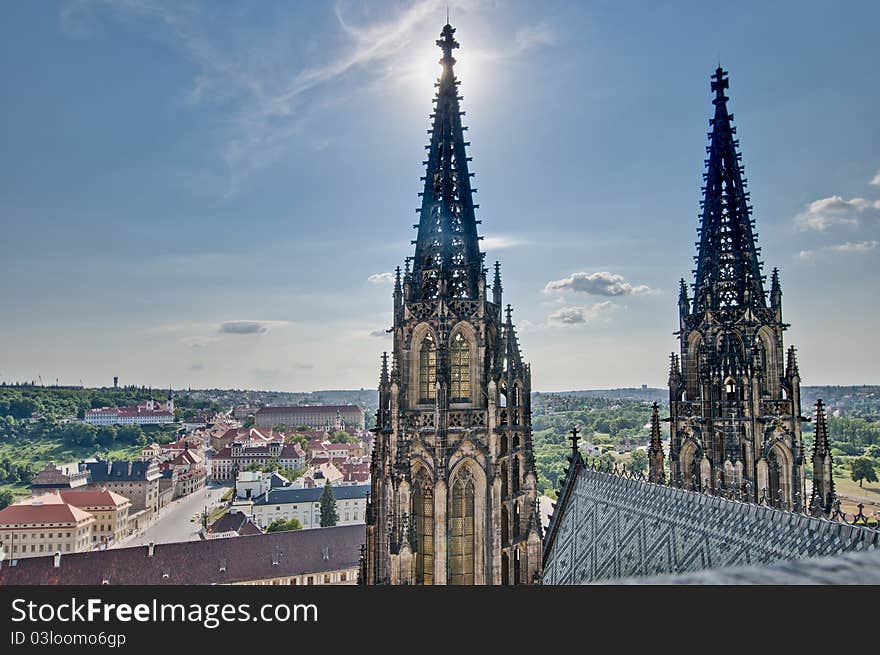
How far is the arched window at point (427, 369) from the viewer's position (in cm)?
2209

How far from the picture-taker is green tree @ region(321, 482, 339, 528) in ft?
326

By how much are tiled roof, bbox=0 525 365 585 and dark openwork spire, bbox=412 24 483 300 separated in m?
49.8

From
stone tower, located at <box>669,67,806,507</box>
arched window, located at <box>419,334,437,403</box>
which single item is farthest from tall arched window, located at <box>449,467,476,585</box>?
stone tower, located at <box>669,67,806,507</box>

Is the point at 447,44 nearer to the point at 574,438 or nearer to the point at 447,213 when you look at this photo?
the point at 447,213

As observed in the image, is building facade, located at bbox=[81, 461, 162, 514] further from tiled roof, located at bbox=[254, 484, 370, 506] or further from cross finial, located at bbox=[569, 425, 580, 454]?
cross finial, located at bbox=[569, 425, 580, 454]

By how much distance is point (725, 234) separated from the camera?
3362cm

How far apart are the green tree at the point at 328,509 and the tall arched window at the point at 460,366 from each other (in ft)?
272

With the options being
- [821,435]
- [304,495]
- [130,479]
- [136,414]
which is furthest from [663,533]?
[130,479]

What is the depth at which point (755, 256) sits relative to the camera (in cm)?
3356

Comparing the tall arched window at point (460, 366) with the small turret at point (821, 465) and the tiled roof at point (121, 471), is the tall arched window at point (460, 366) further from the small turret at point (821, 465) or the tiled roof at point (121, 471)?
the tiled roof at point (121, 471)

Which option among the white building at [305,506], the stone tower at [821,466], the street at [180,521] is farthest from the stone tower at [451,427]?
the white building at [305,506]
